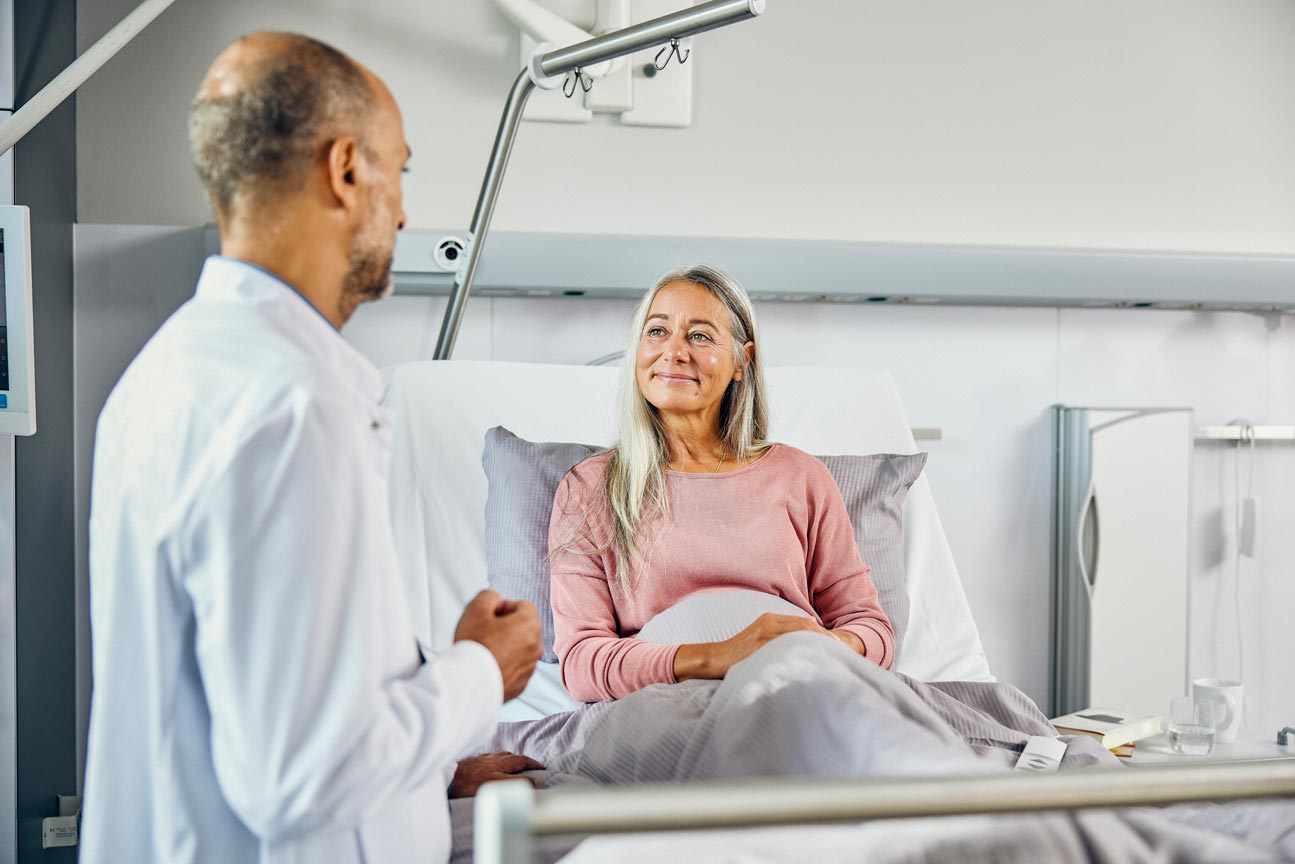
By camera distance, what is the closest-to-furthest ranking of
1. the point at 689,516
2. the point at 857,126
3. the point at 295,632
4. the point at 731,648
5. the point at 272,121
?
the point at 295,632
the point at 272,121
the point at 731,648
the point at 689,516
the point at 857,126

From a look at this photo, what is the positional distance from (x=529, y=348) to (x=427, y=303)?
263 mm

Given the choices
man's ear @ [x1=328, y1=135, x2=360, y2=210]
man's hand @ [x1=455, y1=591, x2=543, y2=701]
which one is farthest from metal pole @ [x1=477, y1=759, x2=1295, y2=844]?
man's ear @ [x1=328, y1=135, x2=360, y2=210]

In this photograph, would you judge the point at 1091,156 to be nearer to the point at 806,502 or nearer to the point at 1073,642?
the point at 1073,642

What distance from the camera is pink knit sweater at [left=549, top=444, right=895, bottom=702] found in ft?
5.94

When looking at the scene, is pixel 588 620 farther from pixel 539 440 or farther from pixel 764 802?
pixel 764 802

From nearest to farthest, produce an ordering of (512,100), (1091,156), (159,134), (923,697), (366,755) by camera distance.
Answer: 1. (366,755)
2. (923,697)
3. (512,100)
4. (159,134)
5. (1091,156)

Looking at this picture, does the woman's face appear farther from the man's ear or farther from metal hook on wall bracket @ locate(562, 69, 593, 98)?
the man's ear

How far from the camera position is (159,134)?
249 cm

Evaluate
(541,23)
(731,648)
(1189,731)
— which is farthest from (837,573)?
(541,23)

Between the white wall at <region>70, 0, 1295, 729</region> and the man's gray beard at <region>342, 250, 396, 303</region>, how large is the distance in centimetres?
158

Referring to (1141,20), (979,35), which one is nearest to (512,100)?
(979,35)

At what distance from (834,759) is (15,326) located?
5.25 ft

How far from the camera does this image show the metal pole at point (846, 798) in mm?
707

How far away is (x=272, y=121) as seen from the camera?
941 millimetres
